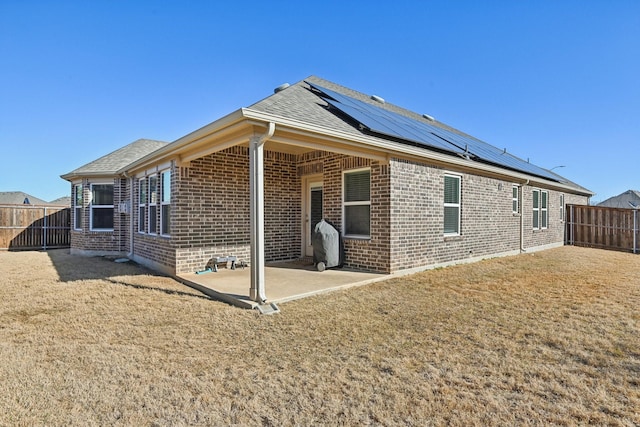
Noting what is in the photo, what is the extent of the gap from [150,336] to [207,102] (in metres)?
9.87

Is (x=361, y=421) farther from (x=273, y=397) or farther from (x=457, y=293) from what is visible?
(x=457, y=293)

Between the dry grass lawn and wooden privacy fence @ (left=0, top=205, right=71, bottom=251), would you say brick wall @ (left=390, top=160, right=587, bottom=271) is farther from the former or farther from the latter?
wooden privacy fence @ (left=0, top=205, right=71, bottom=251)

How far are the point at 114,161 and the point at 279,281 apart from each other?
31.5 ft

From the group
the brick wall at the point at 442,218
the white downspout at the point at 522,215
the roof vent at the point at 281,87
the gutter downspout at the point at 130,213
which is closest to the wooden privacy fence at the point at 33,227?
the gutter downspout at the point at 130,213

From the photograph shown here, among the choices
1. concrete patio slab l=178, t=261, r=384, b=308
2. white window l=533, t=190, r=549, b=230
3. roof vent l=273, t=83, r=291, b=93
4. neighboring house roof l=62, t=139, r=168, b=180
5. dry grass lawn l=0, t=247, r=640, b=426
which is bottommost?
dry grass lawn l=0, t=247, r=640, b=426

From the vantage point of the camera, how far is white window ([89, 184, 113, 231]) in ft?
40.0

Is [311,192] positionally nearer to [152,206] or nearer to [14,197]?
[152,206]

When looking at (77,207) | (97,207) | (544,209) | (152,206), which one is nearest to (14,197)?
(77,207)

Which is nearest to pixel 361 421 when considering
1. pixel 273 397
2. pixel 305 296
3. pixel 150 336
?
pixel 273 397

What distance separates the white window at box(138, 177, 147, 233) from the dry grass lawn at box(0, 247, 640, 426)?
3785mm

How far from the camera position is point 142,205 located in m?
10.0

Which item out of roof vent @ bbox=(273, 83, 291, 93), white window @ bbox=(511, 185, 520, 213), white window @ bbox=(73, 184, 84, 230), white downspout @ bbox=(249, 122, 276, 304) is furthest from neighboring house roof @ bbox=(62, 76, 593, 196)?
white window @ bbox=(73, 184, 84, 230)

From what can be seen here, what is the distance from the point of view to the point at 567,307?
5133 mm

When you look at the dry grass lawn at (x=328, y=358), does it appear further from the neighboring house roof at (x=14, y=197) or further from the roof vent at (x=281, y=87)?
the neighboring house roof at (x=14, y=197)
